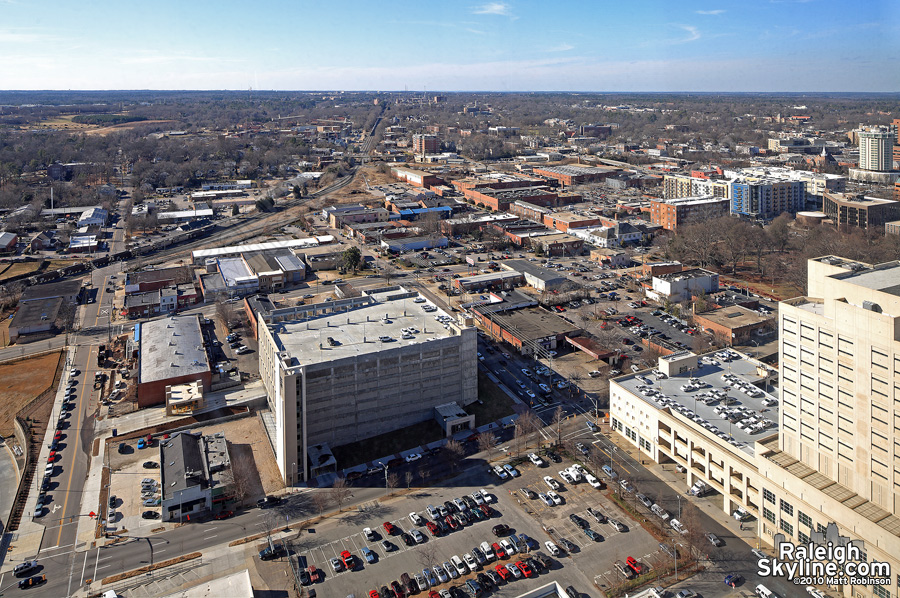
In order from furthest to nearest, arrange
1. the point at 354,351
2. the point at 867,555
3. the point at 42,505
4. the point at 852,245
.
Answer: the point at 852,245 → the point at 354,351 → the point at 42,505 → the point at 867,555

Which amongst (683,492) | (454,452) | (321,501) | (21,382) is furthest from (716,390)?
(21,382)

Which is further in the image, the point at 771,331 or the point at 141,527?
the point at 771,331

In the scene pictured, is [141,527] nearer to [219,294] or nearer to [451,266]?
[219,294]

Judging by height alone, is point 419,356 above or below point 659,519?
above

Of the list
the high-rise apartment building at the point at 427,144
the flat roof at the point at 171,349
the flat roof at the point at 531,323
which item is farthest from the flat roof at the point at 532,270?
the high-rise apartment building at the point at 427,144

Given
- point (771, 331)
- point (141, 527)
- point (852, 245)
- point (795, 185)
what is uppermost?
point (795, 185)

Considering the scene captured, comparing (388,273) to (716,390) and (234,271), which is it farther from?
(716,390)

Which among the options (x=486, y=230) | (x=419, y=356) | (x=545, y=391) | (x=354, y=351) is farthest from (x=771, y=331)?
(x=486, y=230)

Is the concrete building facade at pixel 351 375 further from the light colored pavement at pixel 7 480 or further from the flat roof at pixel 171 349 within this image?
the light colored pavement at pixel 7 480
